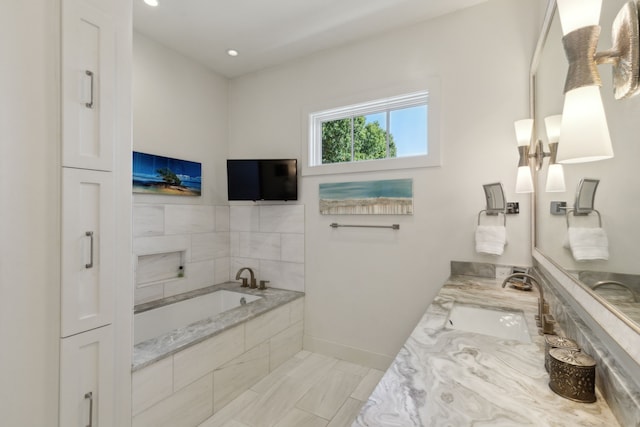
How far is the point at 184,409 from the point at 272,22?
2.93m

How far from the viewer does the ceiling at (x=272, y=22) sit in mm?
2234

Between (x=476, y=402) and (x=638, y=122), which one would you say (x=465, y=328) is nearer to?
(x=476, y=402)

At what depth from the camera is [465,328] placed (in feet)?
5.22

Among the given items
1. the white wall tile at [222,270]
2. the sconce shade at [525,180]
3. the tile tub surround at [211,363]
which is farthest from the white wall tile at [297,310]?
the sconce shade at [525,180]

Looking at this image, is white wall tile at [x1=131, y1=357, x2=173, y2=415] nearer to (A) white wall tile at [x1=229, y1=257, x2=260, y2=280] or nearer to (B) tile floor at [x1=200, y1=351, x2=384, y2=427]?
(B) tile floor at [x1=200, y1=351, x2=384, y2=427]

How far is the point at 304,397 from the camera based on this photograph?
7.14 ft

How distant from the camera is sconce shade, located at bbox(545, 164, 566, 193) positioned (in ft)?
4.30

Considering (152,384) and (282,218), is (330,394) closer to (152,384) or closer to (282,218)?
(152,384)

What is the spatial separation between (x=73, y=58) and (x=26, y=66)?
6.9 inches

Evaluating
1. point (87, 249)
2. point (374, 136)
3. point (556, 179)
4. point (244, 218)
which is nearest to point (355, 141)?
point (374, 136)

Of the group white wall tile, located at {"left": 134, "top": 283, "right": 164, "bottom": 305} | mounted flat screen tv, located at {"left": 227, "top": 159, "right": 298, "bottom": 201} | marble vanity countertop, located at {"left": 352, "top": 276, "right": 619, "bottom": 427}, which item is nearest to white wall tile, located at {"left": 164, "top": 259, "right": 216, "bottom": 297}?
white wall tile, located at {"left": 134, "top": 283, "right": 164, "bottom": 305}

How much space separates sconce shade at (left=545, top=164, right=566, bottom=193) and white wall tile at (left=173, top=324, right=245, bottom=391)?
7.04 ft

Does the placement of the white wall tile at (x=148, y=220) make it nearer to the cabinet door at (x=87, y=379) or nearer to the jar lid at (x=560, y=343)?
the cabinet door at (x=87, y=379)

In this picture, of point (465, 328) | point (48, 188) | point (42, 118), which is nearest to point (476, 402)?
point (465, 328)
